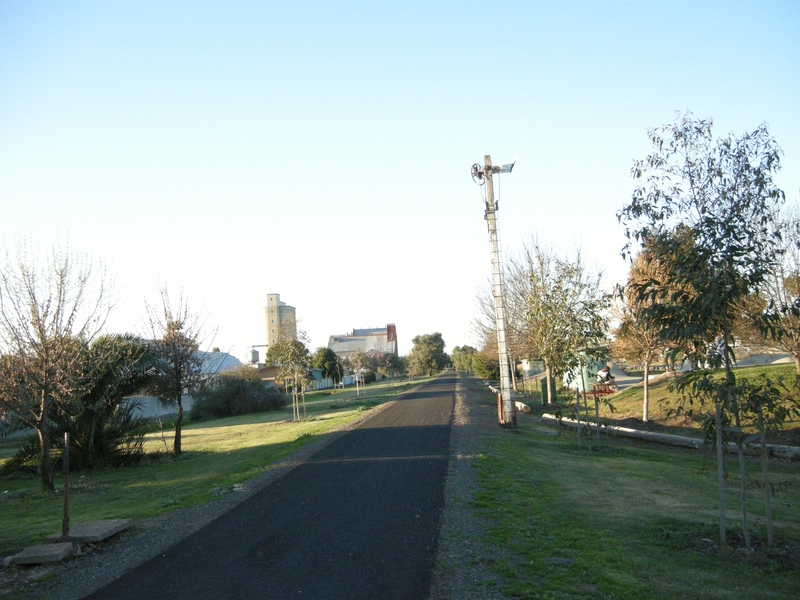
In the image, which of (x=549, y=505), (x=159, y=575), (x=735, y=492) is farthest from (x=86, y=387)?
(x=735, y=492)

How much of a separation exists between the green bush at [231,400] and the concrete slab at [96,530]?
1504 inches

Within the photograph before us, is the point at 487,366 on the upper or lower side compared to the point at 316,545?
upper

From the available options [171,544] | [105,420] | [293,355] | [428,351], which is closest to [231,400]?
[293,355]

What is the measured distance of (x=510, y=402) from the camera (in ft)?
65.2

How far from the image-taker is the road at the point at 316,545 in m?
5.73

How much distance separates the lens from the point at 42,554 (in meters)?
7.14

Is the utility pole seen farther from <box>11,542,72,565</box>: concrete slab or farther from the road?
<box>11,542,72,565</box>: concrete slab

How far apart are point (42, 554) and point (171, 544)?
4.64 feet

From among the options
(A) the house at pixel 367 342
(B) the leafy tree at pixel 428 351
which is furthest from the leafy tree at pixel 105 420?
(A) the house at pixel 367 342

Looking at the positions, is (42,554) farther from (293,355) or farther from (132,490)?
(293,355)

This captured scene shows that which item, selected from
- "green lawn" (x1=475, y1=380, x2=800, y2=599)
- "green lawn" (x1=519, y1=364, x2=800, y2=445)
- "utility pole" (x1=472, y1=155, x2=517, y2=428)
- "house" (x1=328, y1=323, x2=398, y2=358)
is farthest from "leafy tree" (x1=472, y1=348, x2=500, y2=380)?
"house" (x1=328, y1=323, x2=398, y2=358)

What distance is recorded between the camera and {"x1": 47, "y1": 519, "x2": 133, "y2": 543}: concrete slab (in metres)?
7.69

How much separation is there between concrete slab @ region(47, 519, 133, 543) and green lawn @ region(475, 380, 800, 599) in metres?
4.91

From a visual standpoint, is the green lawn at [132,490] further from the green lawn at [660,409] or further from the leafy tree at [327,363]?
the leafy tree at [327,363]
